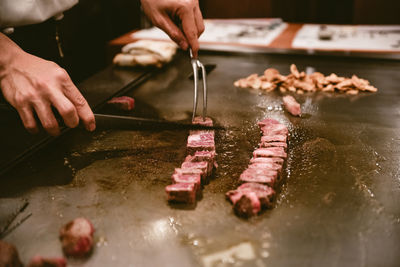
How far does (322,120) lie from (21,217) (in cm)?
207

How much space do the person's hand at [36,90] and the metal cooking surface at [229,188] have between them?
366mm

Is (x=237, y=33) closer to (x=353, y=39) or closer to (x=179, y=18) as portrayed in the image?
(x=353, y=39)

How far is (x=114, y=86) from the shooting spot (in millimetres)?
3312

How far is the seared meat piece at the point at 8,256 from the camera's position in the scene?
1.45m

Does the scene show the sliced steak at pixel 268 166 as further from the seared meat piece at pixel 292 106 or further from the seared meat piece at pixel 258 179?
the seared meat piece at pixel 292 106

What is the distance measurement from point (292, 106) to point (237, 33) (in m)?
2.25

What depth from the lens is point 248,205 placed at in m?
1.74

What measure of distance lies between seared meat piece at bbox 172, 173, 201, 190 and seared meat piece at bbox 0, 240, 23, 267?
2.60 ft

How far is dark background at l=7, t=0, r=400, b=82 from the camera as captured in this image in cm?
431

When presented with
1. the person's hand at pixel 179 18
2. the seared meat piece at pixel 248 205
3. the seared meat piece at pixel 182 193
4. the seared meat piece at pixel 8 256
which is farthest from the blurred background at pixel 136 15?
the seared meat piece at pixel 248 205

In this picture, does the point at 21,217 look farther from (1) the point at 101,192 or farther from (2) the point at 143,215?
(2) the point at 143,215

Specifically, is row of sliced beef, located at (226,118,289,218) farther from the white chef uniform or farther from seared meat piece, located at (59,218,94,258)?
the white chef uniform

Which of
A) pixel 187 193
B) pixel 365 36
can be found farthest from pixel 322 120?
pixel 365 36

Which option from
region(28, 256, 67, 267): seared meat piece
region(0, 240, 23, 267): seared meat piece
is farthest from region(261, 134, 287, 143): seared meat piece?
region(0, 240, 23, 267): seared meat piece
